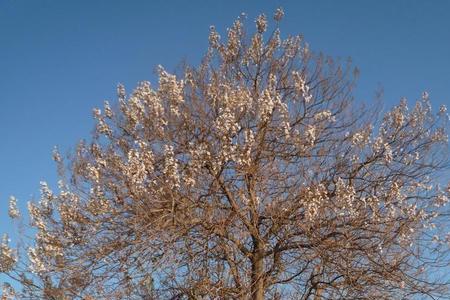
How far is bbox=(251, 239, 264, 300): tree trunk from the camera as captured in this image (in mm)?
11375

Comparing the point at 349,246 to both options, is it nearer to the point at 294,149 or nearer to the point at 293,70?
the point at 294,149

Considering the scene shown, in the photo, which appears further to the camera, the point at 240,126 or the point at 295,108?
the point at 295,108

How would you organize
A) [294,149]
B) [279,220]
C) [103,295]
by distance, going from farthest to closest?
[294,149], [279,220], [103,295]

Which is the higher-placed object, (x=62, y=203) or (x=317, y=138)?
(x=317, y=138)

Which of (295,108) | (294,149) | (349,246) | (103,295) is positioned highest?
(295,108)

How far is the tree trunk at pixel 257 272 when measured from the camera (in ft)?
37.3

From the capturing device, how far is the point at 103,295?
1077cm

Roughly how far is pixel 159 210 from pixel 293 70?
15.1ft

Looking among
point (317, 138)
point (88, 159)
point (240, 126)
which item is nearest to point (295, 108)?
point (317, 138)

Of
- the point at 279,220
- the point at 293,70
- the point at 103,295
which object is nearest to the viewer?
Answer: the point at 103,295

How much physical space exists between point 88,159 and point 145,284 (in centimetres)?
298

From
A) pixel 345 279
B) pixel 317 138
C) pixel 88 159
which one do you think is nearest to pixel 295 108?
pixel 317 138

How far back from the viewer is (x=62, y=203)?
11.8 meters

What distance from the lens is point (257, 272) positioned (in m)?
11.5
